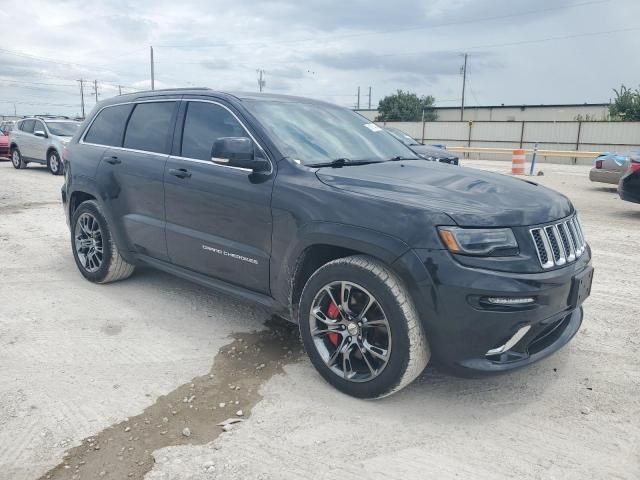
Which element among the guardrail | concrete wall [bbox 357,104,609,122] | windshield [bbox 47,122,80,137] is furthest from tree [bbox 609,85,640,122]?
windshield [bbox 47,122,80,137]

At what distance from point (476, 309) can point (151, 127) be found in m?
3.16

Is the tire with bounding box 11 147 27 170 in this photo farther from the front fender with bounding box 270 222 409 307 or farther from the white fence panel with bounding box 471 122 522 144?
the white fence panel with bounding box 471 122 522 144

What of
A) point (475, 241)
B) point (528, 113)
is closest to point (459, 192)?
point (475, 241)

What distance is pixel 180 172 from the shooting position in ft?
13.2

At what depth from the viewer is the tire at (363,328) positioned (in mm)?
2812

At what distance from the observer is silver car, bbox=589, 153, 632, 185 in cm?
1176

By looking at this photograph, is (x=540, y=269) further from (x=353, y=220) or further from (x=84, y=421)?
(x=84, y=421)

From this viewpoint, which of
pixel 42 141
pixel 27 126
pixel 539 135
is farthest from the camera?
pixel 539 135

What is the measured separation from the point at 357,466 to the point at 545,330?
132 centimetres

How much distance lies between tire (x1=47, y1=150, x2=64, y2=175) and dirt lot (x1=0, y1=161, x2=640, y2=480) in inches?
459

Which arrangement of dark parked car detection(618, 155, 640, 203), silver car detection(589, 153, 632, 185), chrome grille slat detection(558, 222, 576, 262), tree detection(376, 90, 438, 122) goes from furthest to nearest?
tree detection(376, 90, 438, 122)
silver car detection(589, 153, 632, 185)
dark parked car detection(618, 155, 640, 203)
chrome grille slat detection(558, 222, 576, 262)

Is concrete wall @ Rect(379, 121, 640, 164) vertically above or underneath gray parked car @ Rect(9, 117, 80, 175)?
above

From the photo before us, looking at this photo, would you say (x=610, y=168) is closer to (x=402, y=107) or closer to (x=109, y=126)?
(x=109, y=126)

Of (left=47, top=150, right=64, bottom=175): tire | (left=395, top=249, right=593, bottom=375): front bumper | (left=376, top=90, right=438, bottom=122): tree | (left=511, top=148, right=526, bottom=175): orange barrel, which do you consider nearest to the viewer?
(left=395, top=249, right=593, bottom=375): front bumper
